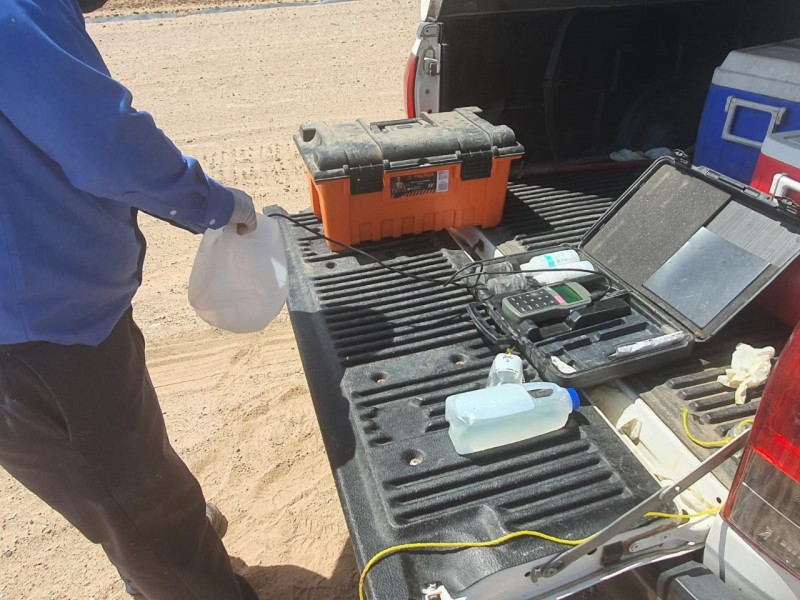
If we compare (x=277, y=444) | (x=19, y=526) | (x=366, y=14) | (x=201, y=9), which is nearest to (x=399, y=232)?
(x=277, y=444)

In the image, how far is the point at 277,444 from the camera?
9.65 ft

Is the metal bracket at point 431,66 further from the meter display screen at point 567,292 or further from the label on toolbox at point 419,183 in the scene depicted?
the meter display screen at point 567,292

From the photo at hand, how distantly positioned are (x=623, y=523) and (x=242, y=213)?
133cm

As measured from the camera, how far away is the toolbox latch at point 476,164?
8.67ft

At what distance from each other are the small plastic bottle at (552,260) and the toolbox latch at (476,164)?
1.55 feet

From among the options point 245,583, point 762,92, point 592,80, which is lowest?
point 245,583

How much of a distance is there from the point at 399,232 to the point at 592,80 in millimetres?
1780

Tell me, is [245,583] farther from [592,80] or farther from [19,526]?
[592,80]

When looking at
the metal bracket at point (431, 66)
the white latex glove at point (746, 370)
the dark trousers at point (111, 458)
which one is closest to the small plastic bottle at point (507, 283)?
the white latex glove at point (746, 370)

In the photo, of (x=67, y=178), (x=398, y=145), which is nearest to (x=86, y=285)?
(x=67, y=178)

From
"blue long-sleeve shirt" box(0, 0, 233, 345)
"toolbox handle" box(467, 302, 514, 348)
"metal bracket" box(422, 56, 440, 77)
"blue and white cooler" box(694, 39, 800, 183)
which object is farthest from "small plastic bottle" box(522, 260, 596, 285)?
"blue long-sleeve shirt" box(0, 0, 233, 345)

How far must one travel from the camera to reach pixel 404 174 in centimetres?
258

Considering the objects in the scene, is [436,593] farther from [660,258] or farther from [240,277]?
[660,258]

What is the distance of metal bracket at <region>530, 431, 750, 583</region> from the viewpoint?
137 centimetres
